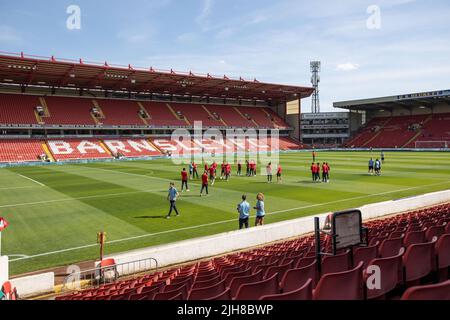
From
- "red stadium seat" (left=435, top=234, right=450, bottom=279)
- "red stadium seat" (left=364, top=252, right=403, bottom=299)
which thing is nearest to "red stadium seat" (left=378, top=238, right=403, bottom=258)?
"red stadium seat" (left=435, top=234, right=450, bottom=279)

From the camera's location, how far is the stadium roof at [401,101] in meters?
64.6

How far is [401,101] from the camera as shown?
70.8 metres

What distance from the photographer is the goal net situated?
6432 cm

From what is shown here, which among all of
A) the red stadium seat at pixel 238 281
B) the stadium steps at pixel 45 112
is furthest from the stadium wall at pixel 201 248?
the stadium steps at pixel 45 112

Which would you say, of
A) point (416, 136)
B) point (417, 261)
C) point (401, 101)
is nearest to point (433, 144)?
point (416, 136)

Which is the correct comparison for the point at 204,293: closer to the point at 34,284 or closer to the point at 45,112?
the point at 34,284

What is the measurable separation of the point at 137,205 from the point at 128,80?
145 feet

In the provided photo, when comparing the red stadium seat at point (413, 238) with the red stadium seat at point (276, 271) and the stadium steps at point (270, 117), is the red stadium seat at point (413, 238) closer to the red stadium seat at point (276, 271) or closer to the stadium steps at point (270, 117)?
the red stadium seat at point (276, 271)

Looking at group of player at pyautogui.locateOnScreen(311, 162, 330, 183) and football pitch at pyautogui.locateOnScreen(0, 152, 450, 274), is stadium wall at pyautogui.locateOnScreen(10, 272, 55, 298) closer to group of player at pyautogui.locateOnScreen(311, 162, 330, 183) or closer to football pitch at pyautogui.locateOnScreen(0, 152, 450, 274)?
football pitch at pyautogui.locateOnScreen(0, 152, 450, 274)

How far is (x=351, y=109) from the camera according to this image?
8469cm

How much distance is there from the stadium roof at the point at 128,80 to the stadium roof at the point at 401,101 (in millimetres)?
11136

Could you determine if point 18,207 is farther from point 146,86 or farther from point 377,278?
point 146,86

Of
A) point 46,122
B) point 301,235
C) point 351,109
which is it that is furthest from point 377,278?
point 351,109

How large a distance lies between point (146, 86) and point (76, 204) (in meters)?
47.7
